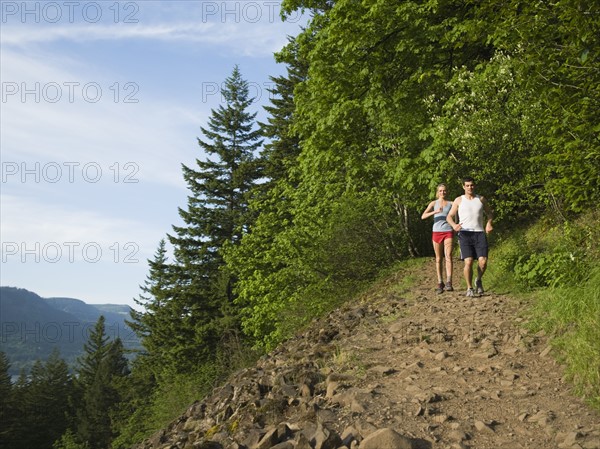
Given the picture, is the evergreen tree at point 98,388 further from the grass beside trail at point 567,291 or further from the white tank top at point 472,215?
the white tank top at point 472,215

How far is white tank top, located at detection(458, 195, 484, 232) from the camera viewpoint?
929 centimetres

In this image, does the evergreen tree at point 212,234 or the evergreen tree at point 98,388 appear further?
the evergreen tree at point 98,388

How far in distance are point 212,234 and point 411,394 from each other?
3139 centimetres

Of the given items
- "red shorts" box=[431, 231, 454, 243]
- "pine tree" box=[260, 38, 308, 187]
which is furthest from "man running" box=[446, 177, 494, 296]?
"pine tree" box=[260, 38, 308, 187]

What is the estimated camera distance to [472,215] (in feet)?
30.5

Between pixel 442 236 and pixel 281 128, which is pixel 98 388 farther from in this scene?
pixel 442 236

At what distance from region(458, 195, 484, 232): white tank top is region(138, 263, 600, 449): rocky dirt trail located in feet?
4.27

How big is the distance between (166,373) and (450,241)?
28124 millimetres

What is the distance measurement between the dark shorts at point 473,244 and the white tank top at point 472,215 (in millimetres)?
96

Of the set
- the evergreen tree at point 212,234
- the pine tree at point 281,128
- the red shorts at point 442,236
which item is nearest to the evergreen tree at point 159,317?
the evergreen tree at point 212,234

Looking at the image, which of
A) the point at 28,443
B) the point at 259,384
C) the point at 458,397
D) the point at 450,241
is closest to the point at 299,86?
the point at 450,241

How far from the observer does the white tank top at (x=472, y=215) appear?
9.29 metres

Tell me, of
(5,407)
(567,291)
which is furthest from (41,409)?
(567,291)

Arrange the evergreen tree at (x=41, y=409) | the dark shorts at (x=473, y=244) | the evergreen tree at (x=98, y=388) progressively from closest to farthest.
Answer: the dark shorts at (x=473, y=244)
the evergreen tree at (x=98, y=388)
the evergreen tree at (x=41, y=409)
